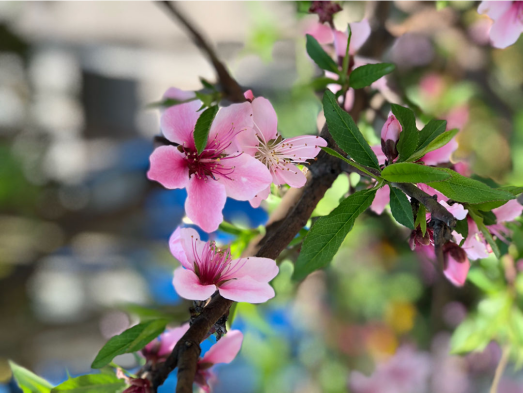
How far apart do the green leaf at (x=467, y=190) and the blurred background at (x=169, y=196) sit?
319 millimetres

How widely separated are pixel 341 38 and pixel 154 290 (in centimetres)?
50

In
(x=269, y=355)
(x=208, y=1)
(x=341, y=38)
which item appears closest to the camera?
(x=341, y=38)

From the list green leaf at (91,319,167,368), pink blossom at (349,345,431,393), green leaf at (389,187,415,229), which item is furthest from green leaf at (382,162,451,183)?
pink blossom at (349,345,431,393)

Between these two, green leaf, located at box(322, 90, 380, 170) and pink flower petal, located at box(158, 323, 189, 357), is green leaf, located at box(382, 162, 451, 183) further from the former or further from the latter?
pink flower petal, located at box(158, 323, 189, 357)

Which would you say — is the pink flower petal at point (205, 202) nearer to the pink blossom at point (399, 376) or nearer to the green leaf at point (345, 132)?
the green leaf at point (345, 132)

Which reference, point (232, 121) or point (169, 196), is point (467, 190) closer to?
point (232, 121)

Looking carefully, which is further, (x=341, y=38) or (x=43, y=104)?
(x=43, y=104)

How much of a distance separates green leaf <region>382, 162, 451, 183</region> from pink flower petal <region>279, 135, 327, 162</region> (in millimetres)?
40

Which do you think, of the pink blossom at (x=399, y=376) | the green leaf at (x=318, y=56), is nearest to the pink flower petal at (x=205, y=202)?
the green leaf at (x=318, y=56)

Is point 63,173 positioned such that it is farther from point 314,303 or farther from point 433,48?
point 433,48

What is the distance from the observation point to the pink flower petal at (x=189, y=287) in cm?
15

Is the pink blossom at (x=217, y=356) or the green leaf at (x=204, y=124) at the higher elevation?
the green leaf at (x=204, y=124)

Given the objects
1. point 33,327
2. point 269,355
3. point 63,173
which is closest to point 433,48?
point 269,355

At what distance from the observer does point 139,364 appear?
265 millimetres
